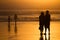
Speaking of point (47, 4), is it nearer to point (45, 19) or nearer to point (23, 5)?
point (23, 5)

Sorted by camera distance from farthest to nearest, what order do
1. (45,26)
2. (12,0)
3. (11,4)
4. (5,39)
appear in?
(12,0)
(11,4)
(5,39)
(45,26)

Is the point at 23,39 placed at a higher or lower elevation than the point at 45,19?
lower

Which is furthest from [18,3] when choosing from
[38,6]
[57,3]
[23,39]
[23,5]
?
[23,39]

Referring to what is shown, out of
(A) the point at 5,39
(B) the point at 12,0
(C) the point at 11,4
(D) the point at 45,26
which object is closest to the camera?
(D) the point at 45,26

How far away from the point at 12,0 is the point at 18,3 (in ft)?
4.55

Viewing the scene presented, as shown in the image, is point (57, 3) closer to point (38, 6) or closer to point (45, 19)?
point (38, 6)

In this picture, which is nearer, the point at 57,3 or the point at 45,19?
the point at 45,19

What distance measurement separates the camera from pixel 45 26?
741 cm

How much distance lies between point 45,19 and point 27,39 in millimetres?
1926

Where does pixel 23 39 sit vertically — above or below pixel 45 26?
below

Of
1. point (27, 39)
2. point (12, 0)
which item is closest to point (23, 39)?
point (27, 39)

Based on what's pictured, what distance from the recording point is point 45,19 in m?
7.42

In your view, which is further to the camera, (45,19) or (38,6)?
(38,6)

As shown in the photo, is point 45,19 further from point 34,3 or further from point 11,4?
point 34,3
